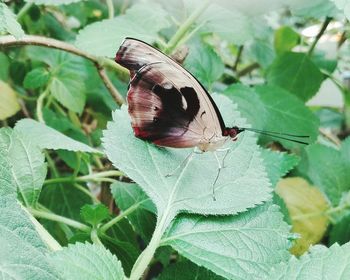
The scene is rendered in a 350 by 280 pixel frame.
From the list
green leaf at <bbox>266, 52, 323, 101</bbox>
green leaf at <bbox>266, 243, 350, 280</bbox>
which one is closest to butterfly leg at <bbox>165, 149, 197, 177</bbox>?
green leaf at <bbox>266, 243, 350, 280</bbox>

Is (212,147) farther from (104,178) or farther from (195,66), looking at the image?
(195,66)

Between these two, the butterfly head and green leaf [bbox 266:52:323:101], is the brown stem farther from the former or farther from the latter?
green leaf [bbox 266:52:323:101]

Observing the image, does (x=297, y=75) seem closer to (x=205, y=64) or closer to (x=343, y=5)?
(x=205, y=64)

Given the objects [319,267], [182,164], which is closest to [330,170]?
[182,164]

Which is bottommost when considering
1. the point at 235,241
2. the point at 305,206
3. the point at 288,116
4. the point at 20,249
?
the point at 305,206

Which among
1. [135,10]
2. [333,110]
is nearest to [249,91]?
[135,10]

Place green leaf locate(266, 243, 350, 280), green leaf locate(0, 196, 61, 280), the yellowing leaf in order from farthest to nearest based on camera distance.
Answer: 1. the yellowing leaf
2. green leaf locate(266, 243, 350, 280)
3. green leaf locate(0, 196, 61, 280)

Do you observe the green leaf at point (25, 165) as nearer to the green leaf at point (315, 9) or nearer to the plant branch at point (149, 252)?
the plant branch at point (149, 252)
